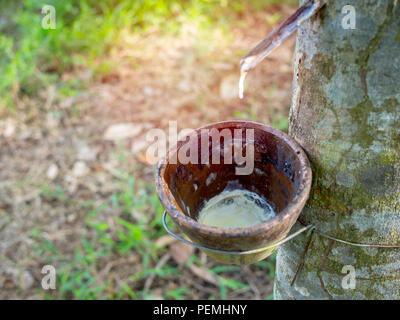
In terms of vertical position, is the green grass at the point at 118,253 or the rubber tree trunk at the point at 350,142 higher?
the rubber tree trunk at the point at 350,142

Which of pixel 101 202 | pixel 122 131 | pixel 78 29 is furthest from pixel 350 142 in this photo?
pixel 78 29

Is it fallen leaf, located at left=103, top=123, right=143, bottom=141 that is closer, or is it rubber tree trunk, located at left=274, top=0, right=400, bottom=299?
rubber tree trunk, located at left=274, top=0, right=400, bottom=299

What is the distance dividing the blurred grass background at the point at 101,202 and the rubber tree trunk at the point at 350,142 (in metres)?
1.21

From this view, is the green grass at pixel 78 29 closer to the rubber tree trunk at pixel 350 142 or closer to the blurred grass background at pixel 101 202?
the blurred grass background at pixel 101 202

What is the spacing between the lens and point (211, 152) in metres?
1.38

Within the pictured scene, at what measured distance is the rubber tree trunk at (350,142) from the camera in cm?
96

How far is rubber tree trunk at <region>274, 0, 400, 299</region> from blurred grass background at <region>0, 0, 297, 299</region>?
3.98 feet

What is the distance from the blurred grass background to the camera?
2.44m

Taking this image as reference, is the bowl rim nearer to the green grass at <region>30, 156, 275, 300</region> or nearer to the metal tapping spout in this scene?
the metal tapping spout

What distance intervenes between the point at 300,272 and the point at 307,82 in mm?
661

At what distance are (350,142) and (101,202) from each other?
219 centimetres

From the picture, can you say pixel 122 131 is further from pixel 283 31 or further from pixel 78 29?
pixel 283 31

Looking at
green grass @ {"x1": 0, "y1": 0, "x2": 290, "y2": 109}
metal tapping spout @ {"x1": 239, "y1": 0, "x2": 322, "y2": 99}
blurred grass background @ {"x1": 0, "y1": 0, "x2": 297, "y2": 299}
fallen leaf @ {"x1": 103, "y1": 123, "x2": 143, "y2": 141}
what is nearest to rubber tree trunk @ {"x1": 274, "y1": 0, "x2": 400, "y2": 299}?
metal tapping spout @ {"x1": 239, "y1": 0, "x2": 322, "y2": 99}

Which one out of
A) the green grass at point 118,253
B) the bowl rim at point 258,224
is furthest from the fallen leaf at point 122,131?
the bowl rim at point 258,224
